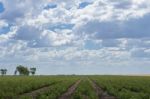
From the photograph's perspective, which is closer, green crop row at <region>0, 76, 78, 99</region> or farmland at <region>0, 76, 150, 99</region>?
farmland at <region>0, 76, 150, 99</region>

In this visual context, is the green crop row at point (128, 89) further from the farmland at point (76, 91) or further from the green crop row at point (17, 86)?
the green crop row at point (17, 86)

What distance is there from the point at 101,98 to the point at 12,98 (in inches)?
322

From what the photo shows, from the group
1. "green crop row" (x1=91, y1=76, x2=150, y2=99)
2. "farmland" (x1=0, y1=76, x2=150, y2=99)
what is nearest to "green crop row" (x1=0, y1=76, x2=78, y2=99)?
"farmland" (x1=0, y1=76, x2=150, y2=99)

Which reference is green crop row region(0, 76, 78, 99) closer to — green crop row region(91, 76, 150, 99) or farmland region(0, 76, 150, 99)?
farmland region(0, 76, 150, 99)

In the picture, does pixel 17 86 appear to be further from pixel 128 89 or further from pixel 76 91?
pixel 76 91

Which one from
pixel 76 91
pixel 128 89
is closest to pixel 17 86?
pixel 128 89

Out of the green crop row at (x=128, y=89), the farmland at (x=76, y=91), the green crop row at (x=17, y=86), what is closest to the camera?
the green crop row at (x=128, y=89)

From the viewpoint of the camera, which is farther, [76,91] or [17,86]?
[17,86]

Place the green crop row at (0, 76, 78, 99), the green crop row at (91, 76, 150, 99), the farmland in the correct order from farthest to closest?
the green crop row at (0, 76, 78, 99)
the farmland
the green crop row at (91, 76, 150, 99)

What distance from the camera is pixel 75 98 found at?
32625 millimetres

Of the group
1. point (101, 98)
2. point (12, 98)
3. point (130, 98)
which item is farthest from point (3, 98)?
point (130, 98)

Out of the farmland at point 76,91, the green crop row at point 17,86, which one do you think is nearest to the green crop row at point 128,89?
the farmland at point 76,91

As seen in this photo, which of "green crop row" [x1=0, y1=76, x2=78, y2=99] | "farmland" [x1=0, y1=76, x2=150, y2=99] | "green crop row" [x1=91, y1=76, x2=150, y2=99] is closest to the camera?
"green crop row" [x1=91, y1=76, x2=150, y2=99]

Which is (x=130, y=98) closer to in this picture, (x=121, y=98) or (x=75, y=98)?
(x=121, y=98)
